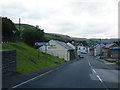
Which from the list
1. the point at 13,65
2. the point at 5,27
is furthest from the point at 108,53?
the point at 13,65

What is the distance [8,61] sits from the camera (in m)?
18.4

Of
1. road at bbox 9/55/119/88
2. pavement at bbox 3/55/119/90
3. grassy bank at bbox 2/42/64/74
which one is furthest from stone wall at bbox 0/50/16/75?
road at bbox 9/55/119/88

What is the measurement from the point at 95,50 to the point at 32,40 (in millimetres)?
108836

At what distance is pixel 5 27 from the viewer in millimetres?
51375

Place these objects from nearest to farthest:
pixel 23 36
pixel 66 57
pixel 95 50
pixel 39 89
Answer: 1. pixel 39 89
2. pixel 23 36
3. pixel 66 57
4. pixel 95 50

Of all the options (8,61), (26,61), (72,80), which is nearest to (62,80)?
(72,80)

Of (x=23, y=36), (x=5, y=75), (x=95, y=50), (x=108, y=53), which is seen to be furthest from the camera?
(x=95, y=50)

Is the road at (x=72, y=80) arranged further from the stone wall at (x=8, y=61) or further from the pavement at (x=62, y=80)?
the stone wall at (x=8, y=61)

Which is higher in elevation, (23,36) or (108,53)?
(23,36)

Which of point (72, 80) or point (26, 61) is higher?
point (26, 61)

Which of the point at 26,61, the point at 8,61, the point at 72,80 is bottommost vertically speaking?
the point at 72,80

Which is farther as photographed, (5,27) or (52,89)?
(5,27)

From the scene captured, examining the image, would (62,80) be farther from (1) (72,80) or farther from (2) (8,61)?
(2) (8,61)

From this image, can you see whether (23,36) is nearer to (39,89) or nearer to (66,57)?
(66,57)
